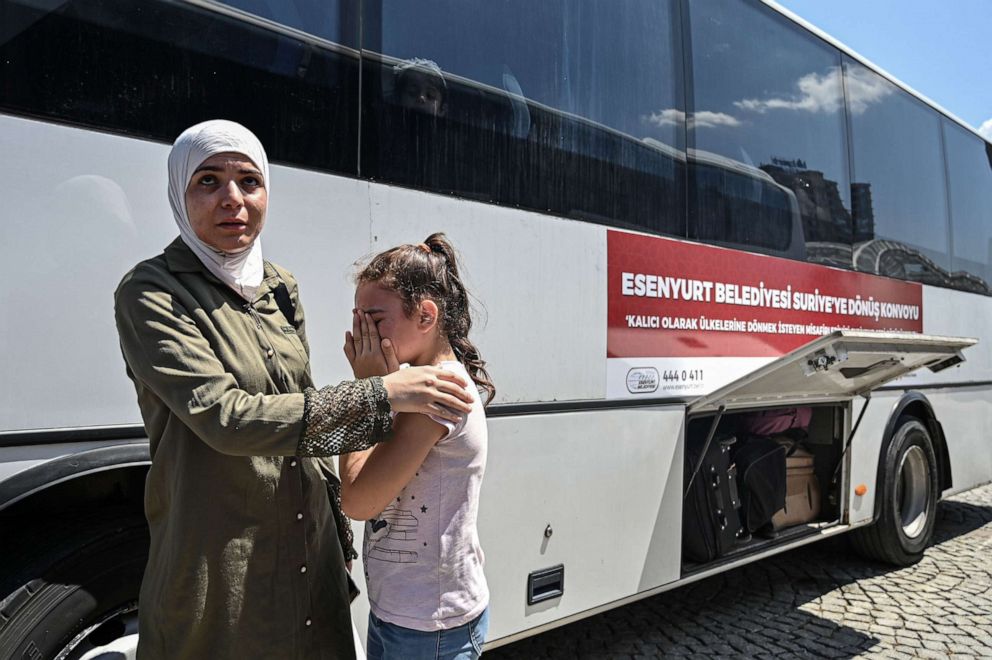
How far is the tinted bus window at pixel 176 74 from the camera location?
1.97 meters

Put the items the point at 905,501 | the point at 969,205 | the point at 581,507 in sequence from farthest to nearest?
1. the point at 969,205
2. the point at 905,501
3. the point at 581,507

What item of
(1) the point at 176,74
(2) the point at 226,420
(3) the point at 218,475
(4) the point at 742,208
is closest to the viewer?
(2) the point at 226,420

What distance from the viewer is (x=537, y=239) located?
10.6 ft

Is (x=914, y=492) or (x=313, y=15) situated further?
(x=914, y=492)

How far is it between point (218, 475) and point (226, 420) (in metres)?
0.19

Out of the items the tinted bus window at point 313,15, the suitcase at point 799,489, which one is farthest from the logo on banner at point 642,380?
the tinted bus window at point 313,15

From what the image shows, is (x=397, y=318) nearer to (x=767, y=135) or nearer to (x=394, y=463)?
(x=394, y=463)

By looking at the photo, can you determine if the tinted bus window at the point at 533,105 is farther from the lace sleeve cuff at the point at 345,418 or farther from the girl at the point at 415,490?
the lace sleeve cuff at the point at 345,418

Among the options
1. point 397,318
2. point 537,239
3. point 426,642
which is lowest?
point 426,642

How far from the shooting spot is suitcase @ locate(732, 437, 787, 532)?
436 centimetres

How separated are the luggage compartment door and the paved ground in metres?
1.22

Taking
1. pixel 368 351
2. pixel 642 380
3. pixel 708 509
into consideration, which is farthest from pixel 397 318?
pixel 708 509

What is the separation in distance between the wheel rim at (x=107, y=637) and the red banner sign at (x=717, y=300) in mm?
2129

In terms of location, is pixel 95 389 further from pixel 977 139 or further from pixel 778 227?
pixel 977 139
